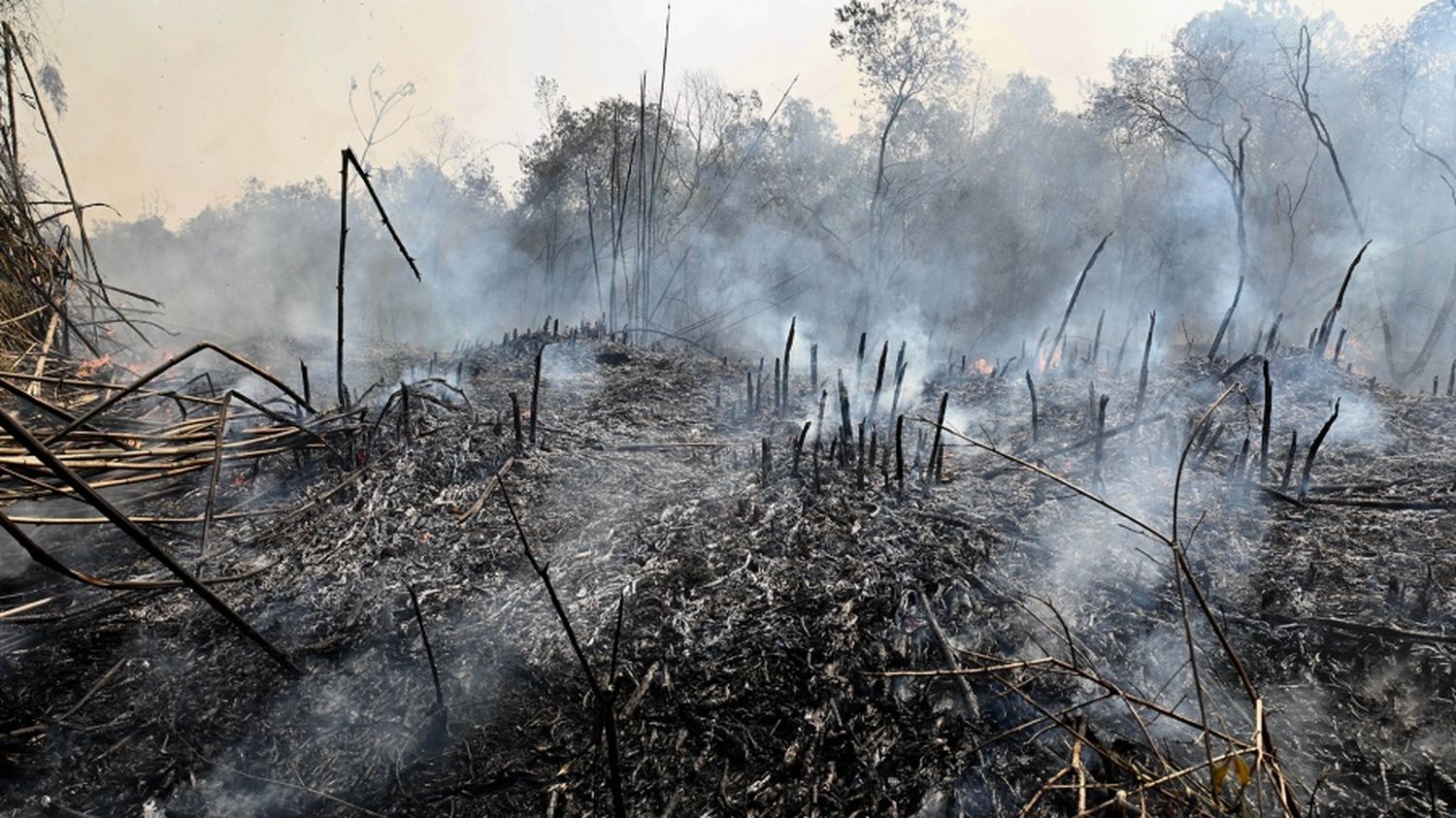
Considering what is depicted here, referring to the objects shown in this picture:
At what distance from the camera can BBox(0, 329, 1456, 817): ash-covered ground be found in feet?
7.59

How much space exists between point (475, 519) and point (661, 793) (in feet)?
6.75

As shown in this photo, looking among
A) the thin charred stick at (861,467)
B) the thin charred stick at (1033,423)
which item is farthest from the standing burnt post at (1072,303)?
the thin charred stick at (861,467)

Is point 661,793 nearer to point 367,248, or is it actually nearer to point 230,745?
point 230,745

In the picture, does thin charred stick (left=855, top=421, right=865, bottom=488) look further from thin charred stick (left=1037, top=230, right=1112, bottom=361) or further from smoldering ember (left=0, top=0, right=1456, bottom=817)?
thin charred stick (left=1037, top=230, right=1112, bottom=361)

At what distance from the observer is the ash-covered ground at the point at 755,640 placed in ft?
7.59

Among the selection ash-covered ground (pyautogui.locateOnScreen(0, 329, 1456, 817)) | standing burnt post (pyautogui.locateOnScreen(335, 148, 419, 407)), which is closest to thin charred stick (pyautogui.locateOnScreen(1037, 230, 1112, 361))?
ash-covered ground (pyautogui.locateOnScreen(0, 329, 1456, 817))

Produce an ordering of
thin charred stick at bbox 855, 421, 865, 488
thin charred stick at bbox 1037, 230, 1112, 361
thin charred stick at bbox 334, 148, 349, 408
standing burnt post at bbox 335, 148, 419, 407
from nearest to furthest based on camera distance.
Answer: standing burnt post at bbox 335, 148, 419, 407 → thin charred stick at bbox 334, 148, 349, 408 → thin charred stick at bbox 855, 421, 865, 488 → thin charred stick at bbox 1037, 230, 1112, 361

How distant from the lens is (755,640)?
289cm

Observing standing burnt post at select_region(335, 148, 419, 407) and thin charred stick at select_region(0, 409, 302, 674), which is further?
→ standing burnt post at select_region(335, 148, 419, 407)

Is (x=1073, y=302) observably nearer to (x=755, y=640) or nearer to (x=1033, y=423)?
(x=1033, y=423)

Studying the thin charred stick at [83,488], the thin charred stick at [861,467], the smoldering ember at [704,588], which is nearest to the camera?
the thin charred stick at [83,488]

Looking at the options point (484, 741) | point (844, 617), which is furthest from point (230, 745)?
point (844, 617)

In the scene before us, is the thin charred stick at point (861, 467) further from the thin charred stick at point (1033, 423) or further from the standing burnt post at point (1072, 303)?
the standing burnt post at point (1072, 303)

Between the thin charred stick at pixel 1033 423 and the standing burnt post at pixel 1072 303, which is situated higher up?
the standing burnt post at pixel 1072 303
